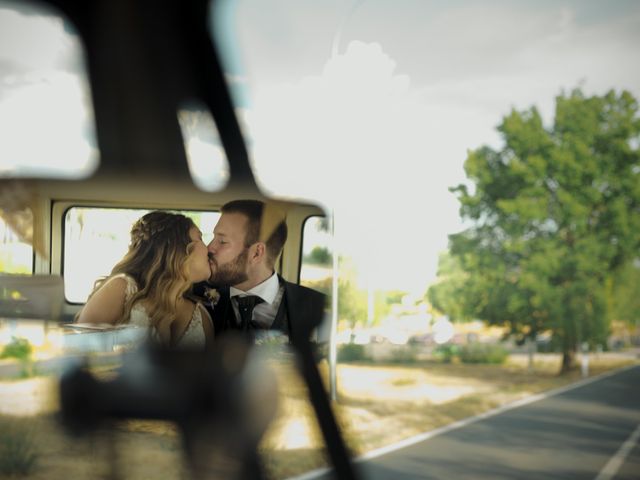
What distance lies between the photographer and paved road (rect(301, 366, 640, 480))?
5.44ft

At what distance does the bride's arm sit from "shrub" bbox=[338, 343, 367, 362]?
0.41 meters

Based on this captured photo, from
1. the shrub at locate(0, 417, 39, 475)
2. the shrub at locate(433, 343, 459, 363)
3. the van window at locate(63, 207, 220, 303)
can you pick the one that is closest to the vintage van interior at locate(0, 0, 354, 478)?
the van window at locate(63, 207, 220, 303)

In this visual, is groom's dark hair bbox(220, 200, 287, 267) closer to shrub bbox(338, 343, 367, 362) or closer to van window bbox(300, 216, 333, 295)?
van window bbox(300, 216, 333, 295)

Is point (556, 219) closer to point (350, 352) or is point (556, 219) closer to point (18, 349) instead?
point (350, 352)

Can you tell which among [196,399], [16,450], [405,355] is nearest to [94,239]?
[196,399]

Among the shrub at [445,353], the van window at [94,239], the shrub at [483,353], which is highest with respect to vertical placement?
the van window at [94,239]

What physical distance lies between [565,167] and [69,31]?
3.32 ft

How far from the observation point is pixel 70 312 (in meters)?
0.35

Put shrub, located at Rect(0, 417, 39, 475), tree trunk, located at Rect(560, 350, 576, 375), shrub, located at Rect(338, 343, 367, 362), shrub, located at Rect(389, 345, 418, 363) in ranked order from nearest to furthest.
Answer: shrub, located at Rect(0, 417, 39, 475)
shrub, located at Rect(338, 343, 367, 362)
tree trunk, located at Rect(560, 350, 576, 375)
shrub, located at Rect(389, 345, 418, 363)

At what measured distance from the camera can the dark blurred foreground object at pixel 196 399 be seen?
405 millimetres

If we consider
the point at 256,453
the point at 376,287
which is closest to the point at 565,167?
the point at 376,287

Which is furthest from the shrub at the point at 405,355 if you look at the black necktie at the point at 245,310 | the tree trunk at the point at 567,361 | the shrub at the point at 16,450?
the black necktie at the point at 245,310

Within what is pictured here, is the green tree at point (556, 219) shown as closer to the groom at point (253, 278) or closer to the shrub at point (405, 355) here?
the shrub at point (405, 355)

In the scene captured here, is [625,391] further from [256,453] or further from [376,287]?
[256,453]
